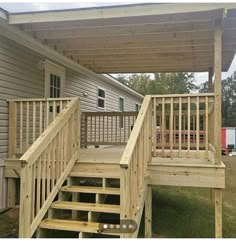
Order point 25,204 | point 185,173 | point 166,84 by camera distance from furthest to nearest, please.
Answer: point 166,84 < point 185,173 < point 25,204

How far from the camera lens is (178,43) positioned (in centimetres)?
632

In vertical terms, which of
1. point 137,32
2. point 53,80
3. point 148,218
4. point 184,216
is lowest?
point 184,216

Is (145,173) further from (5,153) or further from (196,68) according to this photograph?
(196,68)

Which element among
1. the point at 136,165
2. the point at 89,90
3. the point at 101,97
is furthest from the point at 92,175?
the point at 101,97

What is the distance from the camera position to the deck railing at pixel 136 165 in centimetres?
352

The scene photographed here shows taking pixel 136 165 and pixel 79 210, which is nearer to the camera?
pixel 136 165

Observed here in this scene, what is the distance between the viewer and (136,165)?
4008mm

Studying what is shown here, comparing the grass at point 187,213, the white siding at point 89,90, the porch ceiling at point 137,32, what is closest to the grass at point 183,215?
the grass at point 187,213

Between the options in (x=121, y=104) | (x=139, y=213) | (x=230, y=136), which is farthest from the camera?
(x=230, y=136)

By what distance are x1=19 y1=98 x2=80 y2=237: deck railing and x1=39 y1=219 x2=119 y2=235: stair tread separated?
0.12 meters

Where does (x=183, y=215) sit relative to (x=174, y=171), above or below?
below

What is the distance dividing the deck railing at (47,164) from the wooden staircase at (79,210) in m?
0.13

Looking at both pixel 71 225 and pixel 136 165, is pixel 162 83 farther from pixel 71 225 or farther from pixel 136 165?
pixel 71 225

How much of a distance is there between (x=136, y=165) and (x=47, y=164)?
4.28 ft
